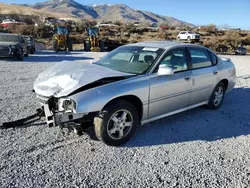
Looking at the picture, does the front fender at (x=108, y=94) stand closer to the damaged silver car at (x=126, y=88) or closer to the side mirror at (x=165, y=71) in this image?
the damaged silver car at (x=126, y=88)

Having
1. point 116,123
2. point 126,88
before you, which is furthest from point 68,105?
point 126,88

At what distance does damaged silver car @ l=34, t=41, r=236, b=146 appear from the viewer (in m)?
3.45

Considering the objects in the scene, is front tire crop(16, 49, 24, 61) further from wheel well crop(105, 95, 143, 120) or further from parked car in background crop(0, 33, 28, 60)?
wheel well crop(105, 95, 143, 120)

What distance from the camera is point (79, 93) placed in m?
3.40

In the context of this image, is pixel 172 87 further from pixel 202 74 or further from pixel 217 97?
pixel 217 97

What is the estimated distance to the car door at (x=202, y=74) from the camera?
488 centimetres

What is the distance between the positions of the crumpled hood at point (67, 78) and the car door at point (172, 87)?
0.59 m

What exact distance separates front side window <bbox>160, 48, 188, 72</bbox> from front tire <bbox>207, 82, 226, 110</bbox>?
4.13ft

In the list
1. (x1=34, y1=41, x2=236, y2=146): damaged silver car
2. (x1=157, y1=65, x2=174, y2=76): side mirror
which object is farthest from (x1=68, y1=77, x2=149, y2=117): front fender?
(x1=157, y1=65, x2=174, y2=76): side mirror

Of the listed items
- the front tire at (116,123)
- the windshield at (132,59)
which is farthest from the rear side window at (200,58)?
the front tire at (116,123)

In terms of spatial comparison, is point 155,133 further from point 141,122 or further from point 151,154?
point 151,154

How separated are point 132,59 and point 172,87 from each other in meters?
0.89

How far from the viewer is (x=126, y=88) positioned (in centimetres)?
371

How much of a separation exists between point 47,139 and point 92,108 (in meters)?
1.05
